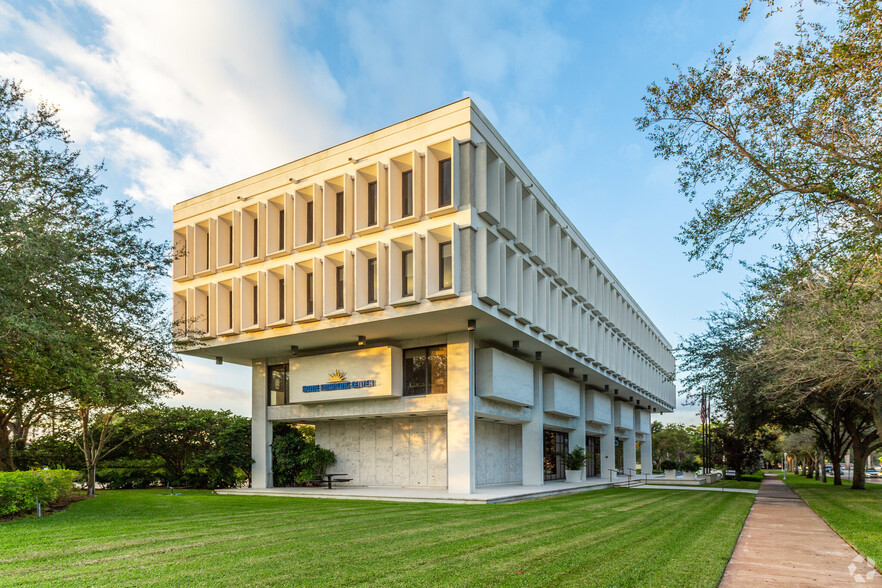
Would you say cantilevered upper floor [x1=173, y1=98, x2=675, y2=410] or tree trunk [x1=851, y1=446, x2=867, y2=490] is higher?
cantilevered upper floor [x1=173, y1=98, x2=675, y2=410]

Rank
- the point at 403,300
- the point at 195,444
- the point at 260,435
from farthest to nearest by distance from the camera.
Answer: the point at 195,444, the point at 260,435, the point at 403,300

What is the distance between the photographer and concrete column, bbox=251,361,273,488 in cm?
3142

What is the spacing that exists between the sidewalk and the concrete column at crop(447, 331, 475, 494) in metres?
10.4

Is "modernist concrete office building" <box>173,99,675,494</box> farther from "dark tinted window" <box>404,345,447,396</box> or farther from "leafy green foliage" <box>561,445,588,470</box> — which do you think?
"leafy green foliage" <box>561,445,588,470</box>

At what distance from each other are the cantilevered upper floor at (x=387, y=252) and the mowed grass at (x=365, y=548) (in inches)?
355

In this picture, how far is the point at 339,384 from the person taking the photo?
28.0 meters

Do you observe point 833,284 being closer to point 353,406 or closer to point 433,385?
point 433,385

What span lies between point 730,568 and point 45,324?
14.4m

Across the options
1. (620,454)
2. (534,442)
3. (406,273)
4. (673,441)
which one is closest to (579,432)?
(534,442)

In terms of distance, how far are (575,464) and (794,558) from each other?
78.0 ft

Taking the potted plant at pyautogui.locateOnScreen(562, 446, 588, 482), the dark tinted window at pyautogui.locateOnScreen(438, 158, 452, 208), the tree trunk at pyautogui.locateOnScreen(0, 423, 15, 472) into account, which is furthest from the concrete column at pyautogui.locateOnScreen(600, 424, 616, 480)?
the tree trunk at pyautogui.locateOnScreen(0, 423, 15, 472)

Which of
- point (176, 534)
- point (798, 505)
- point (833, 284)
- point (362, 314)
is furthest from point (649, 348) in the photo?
point (176, 534)

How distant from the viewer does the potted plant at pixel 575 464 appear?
34.3 m

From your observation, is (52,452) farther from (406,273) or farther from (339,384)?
(406,273)
